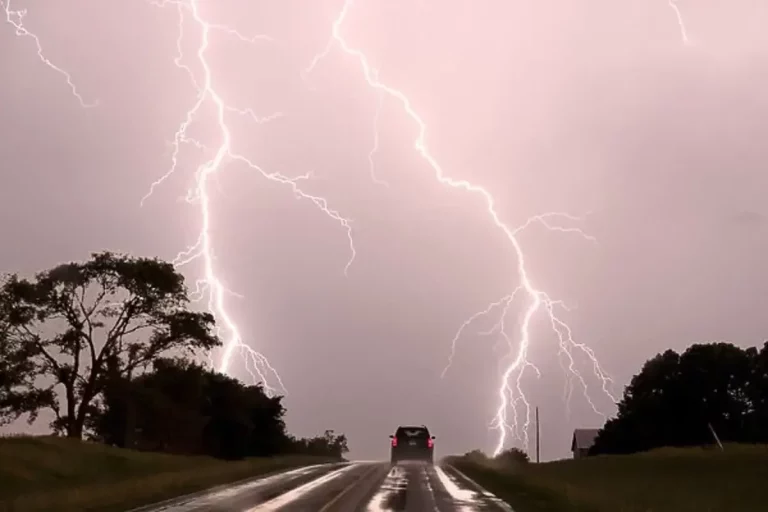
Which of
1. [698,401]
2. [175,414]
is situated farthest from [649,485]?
[698,401]

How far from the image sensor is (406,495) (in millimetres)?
25016

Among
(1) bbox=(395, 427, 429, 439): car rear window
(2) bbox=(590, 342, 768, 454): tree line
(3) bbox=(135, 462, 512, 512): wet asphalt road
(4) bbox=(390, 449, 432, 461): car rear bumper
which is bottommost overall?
(3) bbox=(135, 462, 512, 512): wet asphalt road

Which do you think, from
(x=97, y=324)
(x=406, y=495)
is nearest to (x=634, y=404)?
(x=97, y=324)

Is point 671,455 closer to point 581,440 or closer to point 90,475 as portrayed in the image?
point 90,475

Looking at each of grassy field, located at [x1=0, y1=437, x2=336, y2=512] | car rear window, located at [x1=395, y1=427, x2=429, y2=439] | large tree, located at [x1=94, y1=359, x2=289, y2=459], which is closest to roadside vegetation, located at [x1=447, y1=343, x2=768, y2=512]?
car rear window, located at [x1=395, y1=427, x2=429, y2=439]

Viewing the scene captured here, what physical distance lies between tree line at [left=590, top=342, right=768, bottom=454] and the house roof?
3310cm

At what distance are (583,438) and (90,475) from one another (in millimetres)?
98936

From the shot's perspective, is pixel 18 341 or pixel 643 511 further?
pixel 18 341

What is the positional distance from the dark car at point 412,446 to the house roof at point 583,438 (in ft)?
247

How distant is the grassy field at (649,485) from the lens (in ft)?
72.9

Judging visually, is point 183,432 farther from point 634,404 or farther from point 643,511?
point 634,404

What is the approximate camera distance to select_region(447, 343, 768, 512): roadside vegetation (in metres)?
24.5

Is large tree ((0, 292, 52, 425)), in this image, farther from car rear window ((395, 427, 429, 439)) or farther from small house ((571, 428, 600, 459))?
small house ((571, 428, 600, 459))

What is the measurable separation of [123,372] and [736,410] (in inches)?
2117
